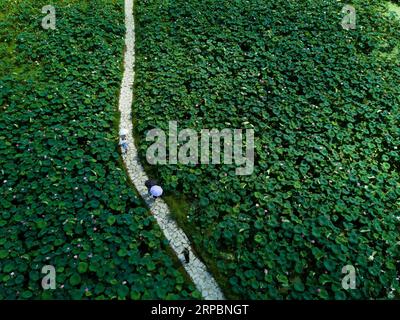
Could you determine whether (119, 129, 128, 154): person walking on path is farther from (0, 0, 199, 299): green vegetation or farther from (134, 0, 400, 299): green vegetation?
(134, 0, 400, 299): green vegetation

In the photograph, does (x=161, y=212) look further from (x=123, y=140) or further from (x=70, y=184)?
(x=123, y=140)

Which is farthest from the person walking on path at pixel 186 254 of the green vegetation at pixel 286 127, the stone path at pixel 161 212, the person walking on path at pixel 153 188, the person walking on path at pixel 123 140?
the person walking on path at pixel 123 140

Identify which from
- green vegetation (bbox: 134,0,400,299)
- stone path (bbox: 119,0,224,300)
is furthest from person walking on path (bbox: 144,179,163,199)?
green vegetation (bbox: 134,0,400,299)

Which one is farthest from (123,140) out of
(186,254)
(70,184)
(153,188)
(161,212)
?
(186,254)

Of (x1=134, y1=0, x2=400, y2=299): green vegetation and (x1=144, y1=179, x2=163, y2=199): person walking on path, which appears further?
(x1=144, y1=179, x2=163, y2=199): person walking on path

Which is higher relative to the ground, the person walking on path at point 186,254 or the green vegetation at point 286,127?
the green vegetation at point 286,127

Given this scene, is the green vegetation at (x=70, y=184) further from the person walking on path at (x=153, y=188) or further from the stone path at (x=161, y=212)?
the person walking on path at (x=153, y=188)
